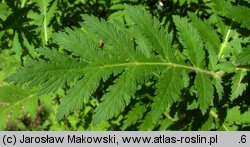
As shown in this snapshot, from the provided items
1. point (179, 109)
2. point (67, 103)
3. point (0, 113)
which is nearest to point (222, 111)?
point (179, 109)

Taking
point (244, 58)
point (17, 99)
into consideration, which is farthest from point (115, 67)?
point (17, 99)

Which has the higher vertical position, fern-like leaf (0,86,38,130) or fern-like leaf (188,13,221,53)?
fern-like leaf (188,13,221,53)

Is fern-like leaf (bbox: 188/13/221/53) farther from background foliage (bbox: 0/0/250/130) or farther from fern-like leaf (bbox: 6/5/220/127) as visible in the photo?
fern-like leaf (bbox: 6/5/220/127)

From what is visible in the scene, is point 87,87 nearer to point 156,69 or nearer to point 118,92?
point 118,92

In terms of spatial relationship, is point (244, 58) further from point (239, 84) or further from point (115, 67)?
point (115, 67)

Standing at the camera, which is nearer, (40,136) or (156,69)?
(156,69)

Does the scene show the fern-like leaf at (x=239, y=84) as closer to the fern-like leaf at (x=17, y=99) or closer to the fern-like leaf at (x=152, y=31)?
the fern-like leaf at (x=152, y=31)

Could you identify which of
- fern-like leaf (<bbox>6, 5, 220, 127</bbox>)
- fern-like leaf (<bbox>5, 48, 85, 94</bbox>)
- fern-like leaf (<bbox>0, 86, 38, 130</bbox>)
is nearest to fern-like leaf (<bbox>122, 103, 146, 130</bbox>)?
fern-like leaf (<bbox>0, 86, 38, 130</bbox>)

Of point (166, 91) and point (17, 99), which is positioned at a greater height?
point (166, 91)

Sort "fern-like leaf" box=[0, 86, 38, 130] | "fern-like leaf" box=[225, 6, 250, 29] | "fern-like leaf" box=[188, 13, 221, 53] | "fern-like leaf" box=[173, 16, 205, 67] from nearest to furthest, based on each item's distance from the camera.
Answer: "fern-like leaf" box=[225, 6, 250, 29], "fern-like leaf" box=[173, 16, 205, 67], "fern-like leaf" box=[188, 13, 221, 53], "fern-like leaf" box=[0, 86, 38, 130]
